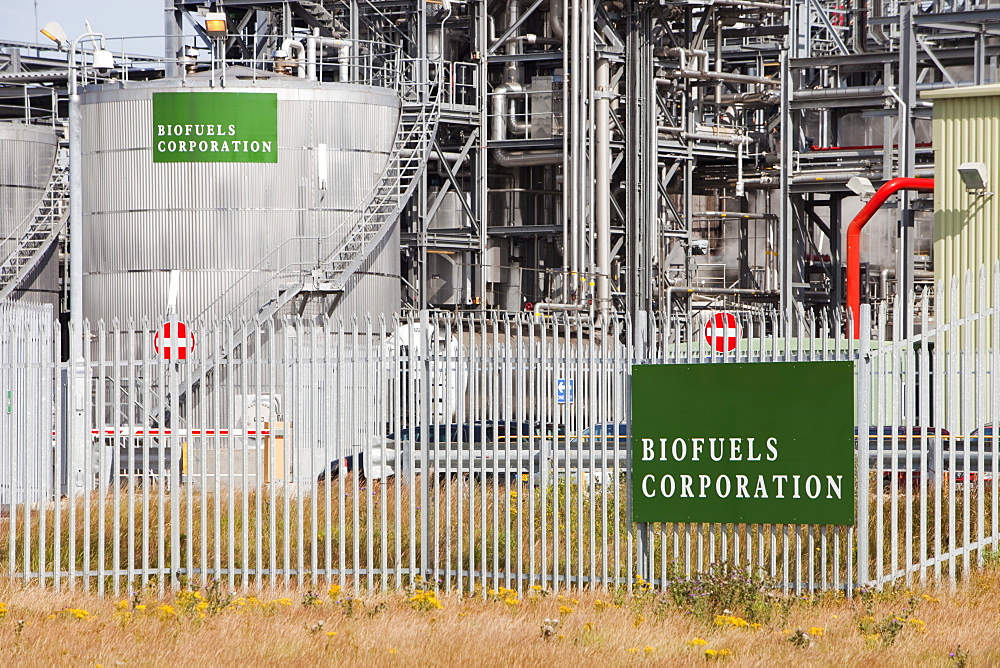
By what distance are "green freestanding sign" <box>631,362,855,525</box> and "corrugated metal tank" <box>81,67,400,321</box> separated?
17.5 m

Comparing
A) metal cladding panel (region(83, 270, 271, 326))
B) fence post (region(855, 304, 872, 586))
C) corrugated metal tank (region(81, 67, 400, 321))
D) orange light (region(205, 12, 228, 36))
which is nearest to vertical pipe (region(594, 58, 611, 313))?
corrugated metal tank (region(81, 67, 400, 321))

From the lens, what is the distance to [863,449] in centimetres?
1030

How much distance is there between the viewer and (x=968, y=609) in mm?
10227

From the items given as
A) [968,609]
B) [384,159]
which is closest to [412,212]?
[384,159]

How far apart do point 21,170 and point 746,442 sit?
26.7 meters

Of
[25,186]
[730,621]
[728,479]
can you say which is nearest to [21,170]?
[25,186]

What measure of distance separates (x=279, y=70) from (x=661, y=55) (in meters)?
9.46

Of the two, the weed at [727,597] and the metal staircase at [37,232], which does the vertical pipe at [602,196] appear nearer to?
the metal staircase at [37,232]

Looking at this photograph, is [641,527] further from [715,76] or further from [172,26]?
[172,26]

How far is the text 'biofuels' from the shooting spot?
10.6m

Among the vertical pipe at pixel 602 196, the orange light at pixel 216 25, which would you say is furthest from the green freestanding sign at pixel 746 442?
the vertical pipe at pixel 602 196

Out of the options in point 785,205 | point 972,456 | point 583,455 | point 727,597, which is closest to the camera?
point 727,597

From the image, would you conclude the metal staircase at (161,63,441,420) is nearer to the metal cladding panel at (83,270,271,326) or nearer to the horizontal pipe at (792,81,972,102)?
the metal cladding panel at (83,270,271,326)

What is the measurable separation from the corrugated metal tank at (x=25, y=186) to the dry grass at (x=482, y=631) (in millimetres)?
23009
